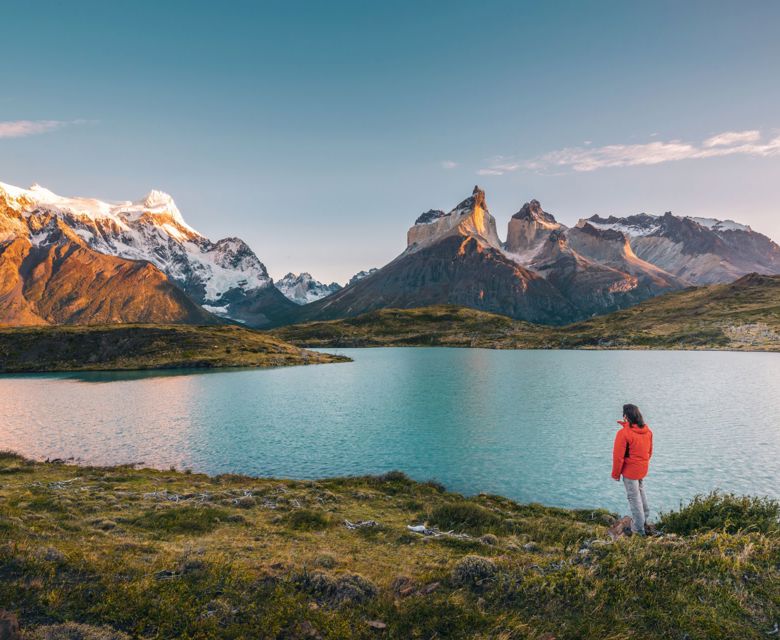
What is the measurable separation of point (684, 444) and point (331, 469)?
38727mm

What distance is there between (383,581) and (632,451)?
11.3 metres

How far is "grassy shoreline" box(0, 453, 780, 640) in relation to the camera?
12.4 meters

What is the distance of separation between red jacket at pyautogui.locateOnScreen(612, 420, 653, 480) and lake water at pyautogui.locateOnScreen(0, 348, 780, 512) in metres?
17.4

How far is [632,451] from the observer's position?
1859 centimetres

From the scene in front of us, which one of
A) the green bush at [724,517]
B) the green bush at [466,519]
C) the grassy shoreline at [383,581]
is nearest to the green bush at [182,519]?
the grassy shoreline at [383,581]

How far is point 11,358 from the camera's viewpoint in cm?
19238

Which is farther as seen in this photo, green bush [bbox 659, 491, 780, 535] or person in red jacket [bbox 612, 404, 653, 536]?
green bush [bbox 659, 491, 780, 535]

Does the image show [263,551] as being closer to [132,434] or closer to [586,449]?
[586,449]

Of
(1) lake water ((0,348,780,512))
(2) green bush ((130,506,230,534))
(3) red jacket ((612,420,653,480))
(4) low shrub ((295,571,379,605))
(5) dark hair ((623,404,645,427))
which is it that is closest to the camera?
(4) low shrub ((295,571,379,605))

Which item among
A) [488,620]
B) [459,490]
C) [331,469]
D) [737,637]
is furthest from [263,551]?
[331,469]

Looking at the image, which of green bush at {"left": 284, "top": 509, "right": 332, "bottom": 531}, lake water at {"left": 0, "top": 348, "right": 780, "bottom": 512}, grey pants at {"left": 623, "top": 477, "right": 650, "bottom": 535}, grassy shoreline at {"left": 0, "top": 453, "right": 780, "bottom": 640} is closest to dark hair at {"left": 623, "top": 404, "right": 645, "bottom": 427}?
grey pants at {"left": 623, "top": 477, "right": 650, "bottom": 535}

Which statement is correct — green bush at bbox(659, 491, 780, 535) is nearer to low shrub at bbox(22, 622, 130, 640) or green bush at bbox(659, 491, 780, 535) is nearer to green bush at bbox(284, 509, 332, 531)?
green bush at bbox(284, 509, 332, 531)

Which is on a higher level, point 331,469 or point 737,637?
point 737,637

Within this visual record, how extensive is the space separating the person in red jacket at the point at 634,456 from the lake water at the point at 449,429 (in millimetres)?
16712
